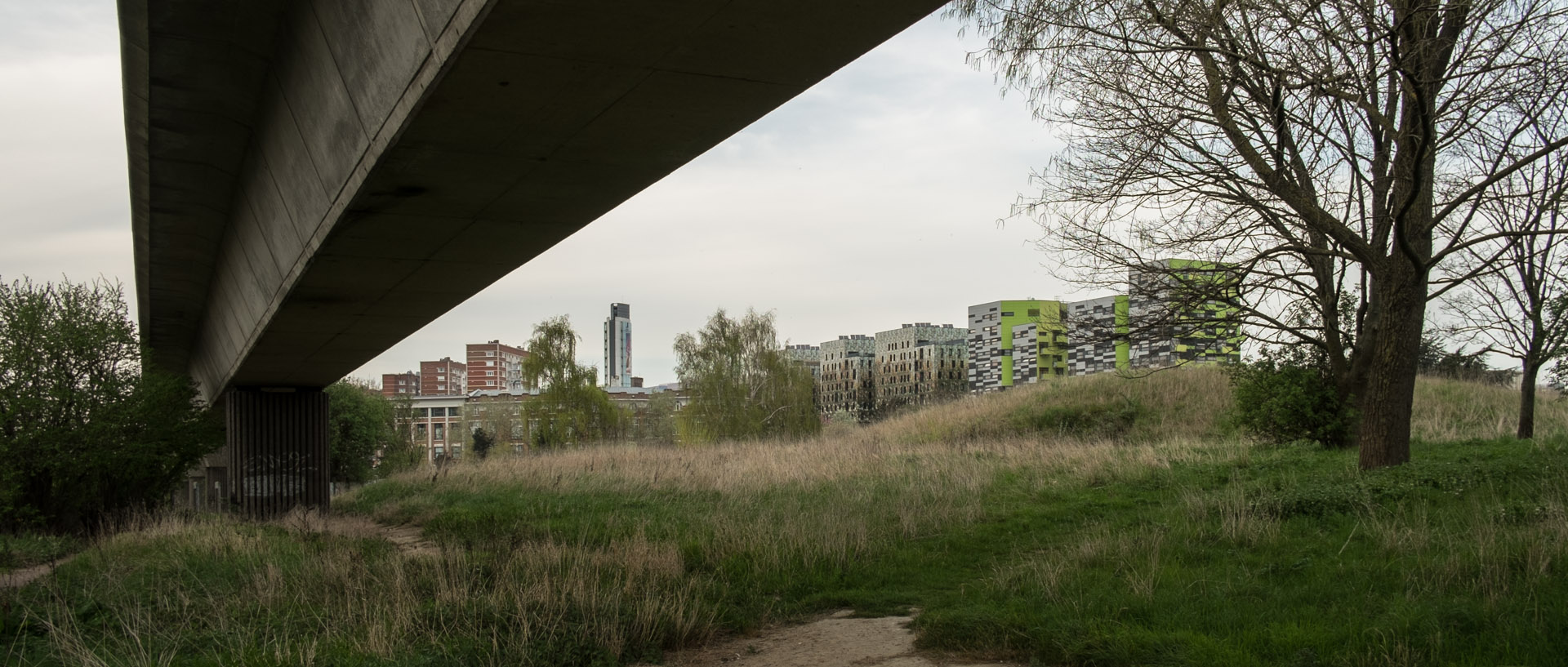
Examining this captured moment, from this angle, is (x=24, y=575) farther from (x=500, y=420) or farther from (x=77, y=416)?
(x=500, y=420)

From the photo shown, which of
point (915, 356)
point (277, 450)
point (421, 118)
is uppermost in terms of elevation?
point (421, 118)

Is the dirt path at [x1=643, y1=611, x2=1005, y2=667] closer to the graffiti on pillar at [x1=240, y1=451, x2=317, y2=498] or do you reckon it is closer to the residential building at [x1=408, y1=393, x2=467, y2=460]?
the graffiti on pillar at [x1=240, y1=451, x2=317, y2=498]

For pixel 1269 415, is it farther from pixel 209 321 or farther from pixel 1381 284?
pixel 209 321

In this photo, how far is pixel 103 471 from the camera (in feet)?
60.6

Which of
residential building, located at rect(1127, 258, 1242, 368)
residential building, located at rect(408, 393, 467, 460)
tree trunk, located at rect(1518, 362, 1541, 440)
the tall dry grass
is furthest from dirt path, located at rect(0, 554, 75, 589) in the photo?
residential building, located at rect(408, 393, 467, 460)

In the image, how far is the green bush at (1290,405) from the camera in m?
15.9

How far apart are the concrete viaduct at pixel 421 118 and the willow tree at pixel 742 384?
38.1 metres

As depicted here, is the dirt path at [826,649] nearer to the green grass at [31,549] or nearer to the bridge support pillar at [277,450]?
the green grass at [31,549]

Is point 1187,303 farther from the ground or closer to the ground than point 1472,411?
farther from the ground

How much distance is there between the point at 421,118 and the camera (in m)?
5.04

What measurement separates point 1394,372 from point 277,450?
62.5 ft

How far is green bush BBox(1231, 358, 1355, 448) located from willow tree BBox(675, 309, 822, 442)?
103ft

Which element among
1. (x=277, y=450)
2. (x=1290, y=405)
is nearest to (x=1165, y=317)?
(x=1290, y=405)

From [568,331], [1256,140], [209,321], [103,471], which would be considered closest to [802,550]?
[1256,140]
